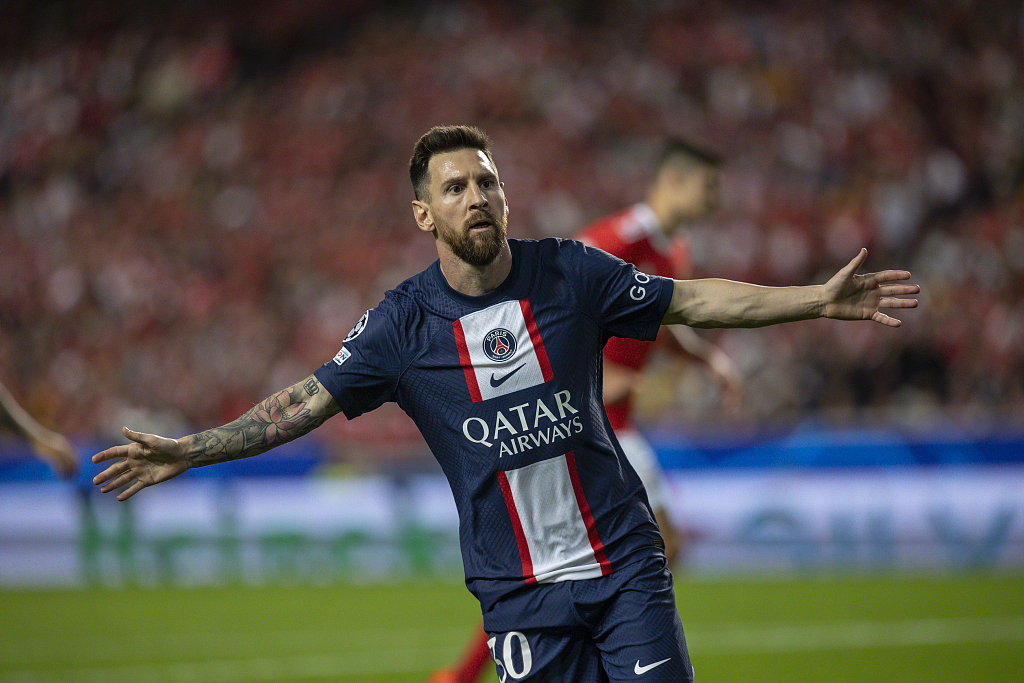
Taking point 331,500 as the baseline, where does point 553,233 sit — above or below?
above

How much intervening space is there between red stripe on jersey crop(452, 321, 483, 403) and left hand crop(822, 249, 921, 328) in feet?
3.68

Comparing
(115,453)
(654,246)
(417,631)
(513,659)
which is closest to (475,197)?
(115,453)

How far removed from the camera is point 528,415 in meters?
3.56

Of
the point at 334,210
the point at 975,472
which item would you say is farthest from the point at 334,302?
the point at 975,472

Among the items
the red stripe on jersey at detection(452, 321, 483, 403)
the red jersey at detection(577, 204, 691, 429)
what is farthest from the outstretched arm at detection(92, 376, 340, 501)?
the red jersey at detection(577, 204, 691, 429)

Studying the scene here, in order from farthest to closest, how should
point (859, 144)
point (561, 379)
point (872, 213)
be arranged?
point (859, 144), point (872, 213), point (561, 379)

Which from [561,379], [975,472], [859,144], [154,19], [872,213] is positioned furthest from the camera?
[154,19]

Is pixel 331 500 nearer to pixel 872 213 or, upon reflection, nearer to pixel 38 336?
pixel 38 336

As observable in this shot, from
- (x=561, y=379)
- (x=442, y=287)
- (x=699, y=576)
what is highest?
(x=442, y=287)

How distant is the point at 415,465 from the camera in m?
11.6

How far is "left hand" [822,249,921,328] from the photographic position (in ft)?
11.2

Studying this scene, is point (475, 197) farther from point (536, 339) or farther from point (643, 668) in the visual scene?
point (643, 668)

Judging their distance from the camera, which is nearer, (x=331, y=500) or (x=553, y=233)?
(x=331, y=500)

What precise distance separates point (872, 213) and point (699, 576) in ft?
21.2
